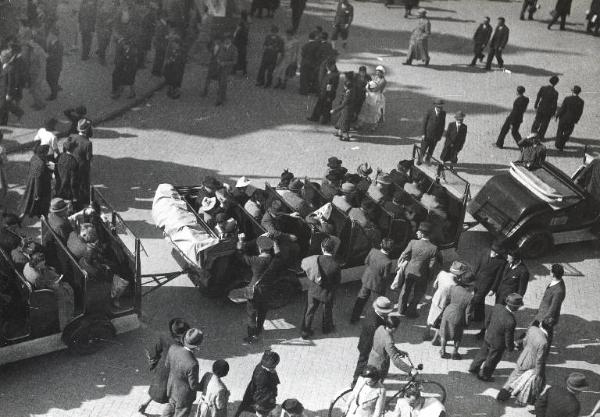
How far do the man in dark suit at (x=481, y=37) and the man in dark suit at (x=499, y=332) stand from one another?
14.0 meters

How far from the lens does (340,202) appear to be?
13227mm

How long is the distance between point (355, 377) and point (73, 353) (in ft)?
13.1

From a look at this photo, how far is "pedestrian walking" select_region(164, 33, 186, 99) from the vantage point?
19.0 m

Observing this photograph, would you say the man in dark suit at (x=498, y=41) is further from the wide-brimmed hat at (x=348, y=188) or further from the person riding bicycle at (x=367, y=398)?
the person riding bicycle at (x=367, y=398)

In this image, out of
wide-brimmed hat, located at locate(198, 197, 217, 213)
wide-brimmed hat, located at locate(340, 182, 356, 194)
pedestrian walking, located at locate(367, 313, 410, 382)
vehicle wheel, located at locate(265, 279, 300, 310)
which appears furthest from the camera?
wide-brimmed hat, located at locate(340, 182, 356, 194)

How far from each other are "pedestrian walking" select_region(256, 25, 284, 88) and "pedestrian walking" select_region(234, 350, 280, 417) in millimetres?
12512

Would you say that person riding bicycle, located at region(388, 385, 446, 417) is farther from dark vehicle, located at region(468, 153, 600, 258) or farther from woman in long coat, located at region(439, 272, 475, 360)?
dark vehicle, located at region(468, 153, 600, 258)

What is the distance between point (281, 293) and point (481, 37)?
46.2ft

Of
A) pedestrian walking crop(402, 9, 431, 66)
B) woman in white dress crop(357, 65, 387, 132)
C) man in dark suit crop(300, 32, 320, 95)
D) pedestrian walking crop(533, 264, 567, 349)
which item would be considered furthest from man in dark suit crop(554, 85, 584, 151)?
pedestrian walking crop(533, 264, 567, 349)

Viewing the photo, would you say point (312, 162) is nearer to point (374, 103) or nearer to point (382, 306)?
point (374, 103)

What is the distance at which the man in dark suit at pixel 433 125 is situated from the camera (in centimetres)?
1691

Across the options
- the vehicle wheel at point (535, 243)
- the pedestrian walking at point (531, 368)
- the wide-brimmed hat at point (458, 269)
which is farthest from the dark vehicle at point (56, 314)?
the vehicle wheel at point (535, 243)

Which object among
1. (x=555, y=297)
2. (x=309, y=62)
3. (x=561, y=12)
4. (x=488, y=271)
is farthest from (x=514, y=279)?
(x=561, y=12)

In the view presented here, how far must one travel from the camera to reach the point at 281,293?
12.1m
